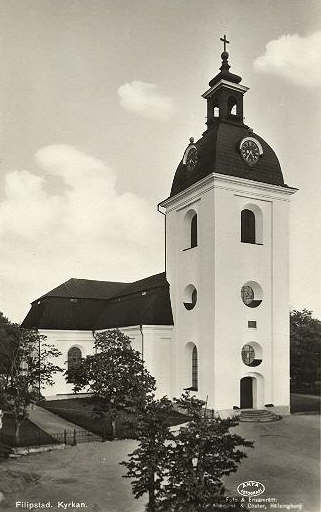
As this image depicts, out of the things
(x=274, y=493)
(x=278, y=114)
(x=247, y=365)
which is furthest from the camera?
(x=247, y=365)

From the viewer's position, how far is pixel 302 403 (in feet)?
69.6

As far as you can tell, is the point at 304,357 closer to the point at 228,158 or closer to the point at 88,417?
the point at 228,158

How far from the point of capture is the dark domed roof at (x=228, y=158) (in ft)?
69.8

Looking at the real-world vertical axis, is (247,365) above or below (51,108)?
below

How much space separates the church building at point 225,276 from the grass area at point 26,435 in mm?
6202

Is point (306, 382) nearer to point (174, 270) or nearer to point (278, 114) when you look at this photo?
point (174, 270)

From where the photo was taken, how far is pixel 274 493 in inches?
460

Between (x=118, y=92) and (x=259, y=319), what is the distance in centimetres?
1174

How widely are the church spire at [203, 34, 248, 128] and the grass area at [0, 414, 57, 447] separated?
613 inches

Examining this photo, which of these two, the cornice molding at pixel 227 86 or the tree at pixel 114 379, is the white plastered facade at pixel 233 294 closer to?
the tree at pixel 114 379

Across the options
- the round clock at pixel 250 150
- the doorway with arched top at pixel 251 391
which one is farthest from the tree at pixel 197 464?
the round clock at pixel 250 150

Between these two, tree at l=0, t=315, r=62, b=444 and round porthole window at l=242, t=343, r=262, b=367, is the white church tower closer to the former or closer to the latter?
round porthole window at l=242, t=343, r=262, b=367

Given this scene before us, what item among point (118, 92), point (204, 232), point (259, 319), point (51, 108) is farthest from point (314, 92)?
point (259, 319)

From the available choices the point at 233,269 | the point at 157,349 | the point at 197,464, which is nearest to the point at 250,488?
the point at 197,464
